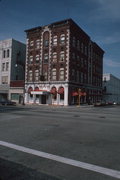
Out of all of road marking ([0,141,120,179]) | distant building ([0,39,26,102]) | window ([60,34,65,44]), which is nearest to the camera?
road marking ([0,141,120,179])

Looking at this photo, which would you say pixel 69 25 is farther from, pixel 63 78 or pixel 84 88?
pixel 84 88

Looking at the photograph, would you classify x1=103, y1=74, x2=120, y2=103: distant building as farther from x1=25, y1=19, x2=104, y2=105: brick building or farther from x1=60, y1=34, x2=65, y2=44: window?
x1=60, y1=34, x2=65, y2=44: window

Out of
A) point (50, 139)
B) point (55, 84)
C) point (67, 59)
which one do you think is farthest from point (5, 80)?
point (50, 139)

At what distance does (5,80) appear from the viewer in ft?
158

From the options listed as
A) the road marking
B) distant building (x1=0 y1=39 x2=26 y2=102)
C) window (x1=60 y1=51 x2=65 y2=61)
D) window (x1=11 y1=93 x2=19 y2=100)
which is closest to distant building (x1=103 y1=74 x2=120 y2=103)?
window (x1=60 y1=51 x2=65 y2=61)

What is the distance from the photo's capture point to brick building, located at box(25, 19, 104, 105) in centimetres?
3872

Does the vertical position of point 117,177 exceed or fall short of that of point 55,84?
A: it falls short

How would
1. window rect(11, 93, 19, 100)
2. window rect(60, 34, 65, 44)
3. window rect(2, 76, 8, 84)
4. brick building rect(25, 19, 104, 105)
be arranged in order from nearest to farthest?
brick building rect(25, 19, 104, 105) < window rect(60, 34, 65, 44) < window rect(11, 93, 19, 100) < window rect(2, 76, 8, 84)

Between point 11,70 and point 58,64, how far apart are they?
49.9 ft

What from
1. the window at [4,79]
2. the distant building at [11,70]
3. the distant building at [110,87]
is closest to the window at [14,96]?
the distant building at [11,70]

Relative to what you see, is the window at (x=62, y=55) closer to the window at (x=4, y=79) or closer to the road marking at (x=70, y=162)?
the window at (x=4, y=79)

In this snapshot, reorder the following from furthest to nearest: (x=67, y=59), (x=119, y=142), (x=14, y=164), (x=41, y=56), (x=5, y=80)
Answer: (x=5, y=80)
(x=41, y=56)
(x=67, y=59)
(x=119, y=142)
(x=14, y=164)

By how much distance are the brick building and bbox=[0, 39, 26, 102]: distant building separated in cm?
368

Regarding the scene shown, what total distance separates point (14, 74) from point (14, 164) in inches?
1785
